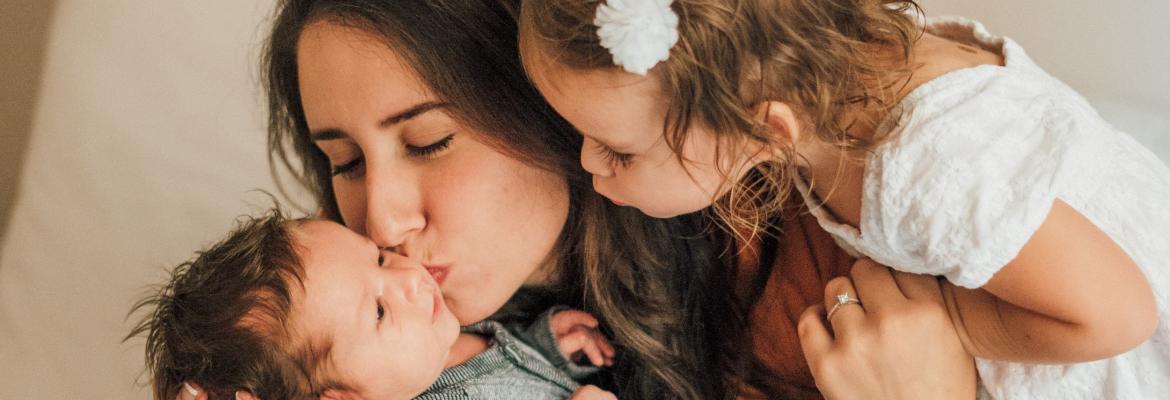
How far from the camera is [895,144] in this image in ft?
2.90

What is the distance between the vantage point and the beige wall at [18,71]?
6.57ft

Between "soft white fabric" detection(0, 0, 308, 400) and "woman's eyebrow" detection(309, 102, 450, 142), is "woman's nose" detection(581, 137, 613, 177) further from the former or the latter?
"soft white fabric" detection(0, 0, 308, 400)

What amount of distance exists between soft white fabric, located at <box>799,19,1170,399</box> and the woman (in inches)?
5.5

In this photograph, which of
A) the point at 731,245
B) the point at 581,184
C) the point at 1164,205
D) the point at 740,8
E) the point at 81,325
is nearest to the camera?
the point at 740,8

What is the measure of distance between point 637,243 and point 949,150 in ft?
1.62

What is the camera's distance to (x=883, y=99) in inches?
36.1

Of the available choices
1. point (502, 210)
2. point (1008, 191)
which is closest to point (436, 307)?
point (502, 210)

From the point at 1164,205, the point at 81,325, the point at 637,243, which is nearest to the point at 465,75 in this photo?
the point at 637,243

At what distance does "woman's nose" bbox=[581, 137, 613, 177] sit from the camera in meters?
1.00

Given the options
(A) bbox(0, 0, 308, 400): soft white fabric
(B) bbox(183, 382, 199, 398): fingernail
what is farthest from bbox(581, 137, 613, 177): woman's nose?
(A) bbox(0, 0, 308, 400): soft white fabric

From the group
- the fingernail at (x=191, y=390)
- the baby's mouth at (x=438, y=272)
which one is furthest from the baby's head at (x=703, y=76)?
the fingernail at (x=191, y=390)

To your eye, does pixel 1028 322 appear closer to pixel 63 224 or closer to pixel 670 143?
pixel 670 143

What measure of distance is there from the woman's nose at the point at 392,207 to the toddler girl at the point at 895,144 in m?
0.23

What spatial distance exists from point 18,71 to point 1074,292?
2.08 metres
